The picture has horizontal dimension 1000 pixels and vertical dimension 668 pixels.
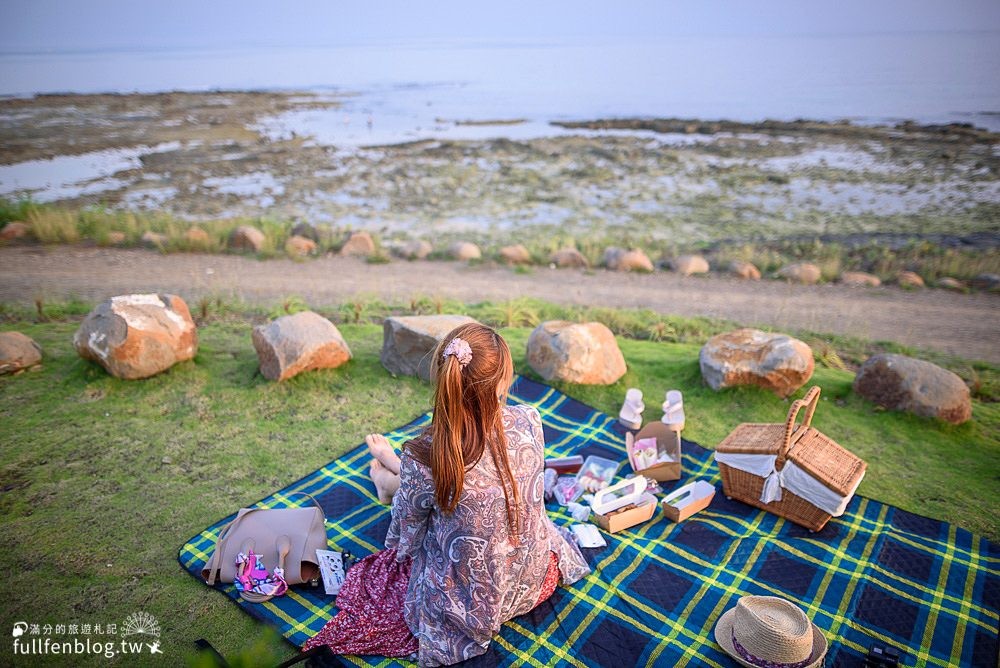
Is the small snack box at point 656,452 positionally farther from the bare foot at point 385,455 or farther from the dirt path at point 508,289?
the dirt path at point 508,289

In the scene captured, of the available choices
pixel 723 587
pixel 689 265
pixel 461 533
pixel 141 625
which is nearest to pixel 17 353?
pixel 141 625

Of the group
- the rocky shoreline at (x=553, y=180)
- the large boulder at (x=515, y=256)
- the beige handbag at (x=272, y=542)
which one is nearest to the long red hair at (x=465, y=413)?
the beige handbag at (x=272, y=542)

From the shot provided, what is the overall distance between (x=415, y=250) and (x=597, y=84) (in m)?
42.7

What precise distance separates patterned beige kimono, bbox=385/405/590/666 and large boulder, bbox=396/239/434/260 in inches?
394

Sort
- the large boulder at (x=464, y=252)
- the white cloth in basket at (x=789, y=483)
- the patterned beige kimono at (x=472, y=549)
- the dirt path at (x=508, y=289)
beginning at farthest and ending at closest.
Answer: the large boulder at (x=464, y=252)
the dirt path at (x=508, y=289)
the white cloth in basket at (x=789, y=483)
the patterned beige kimono at (x=472, y=549)

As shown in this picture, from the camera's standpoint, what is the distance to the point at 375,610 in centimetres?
379

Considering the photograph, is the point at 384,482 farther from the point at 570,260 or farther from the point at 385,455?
the point at 570,260

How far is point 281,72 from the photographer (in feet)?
189

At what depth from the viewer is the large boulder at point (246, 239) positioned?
12.9 meters

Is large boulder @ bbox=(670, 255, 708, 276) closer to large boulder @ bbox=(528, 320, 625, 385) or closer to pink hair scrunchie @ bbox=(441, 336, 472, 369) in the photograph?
large boulder @ bbox=(528, 320, 625, 385)

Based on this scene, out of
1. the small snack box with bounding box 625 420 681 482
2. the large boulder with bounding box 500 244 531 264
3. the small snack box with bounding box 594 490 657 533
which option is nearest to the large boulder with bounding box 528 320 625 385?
the small snack box with bounding box 625 420 681 482

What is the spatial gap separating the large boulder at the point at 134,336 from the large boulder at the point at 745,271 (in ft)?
31.9

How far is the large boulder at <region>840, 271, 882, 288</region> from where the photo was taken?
11875 millimetres

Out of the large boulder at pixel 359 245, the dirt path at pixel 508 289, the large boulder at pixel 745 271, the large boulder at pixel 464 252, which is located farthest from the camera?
the large boulder at pixel 359 245
